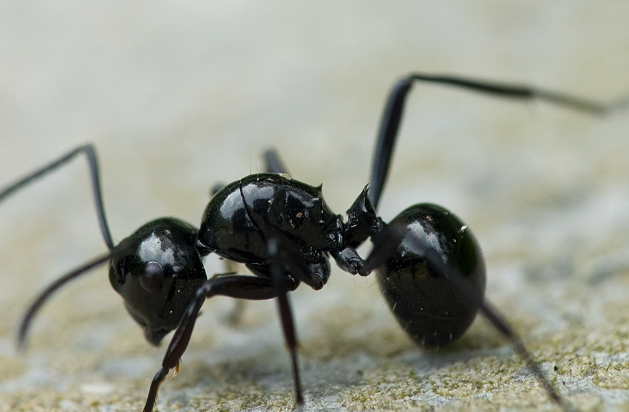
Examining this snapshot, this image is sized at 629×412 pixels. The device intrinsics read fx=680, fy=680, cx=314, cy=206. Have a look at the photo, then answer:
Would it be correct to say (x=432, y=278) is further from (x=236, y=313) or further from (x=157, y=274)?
(x=236, y=313)

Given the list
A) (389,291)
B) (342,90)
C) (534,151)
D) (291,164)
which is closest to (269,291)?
(389,291)

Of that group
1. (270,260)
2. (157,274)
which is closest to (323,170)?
(270,260)

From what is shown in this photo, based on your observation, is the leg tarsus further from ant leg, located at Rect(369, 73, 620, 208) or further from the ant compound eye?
ant leg, located at Rect(369, 73, 620, 208)

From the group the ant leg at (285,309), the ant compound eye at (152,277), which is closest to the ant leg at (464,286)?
the ant leg at (285,309)

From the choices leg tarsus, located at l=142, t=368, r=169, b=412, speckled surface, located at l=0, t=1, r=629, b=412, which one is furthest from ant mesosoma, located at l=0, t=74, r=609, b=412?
speckled surface, located at l=0, t=1, r=629, b=412

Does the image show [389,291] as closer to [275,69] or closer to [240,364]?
[240,364]

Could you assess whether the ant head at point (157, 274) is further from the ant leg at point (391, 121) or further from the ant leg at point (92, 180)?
the ant leg at point (391, 121)
